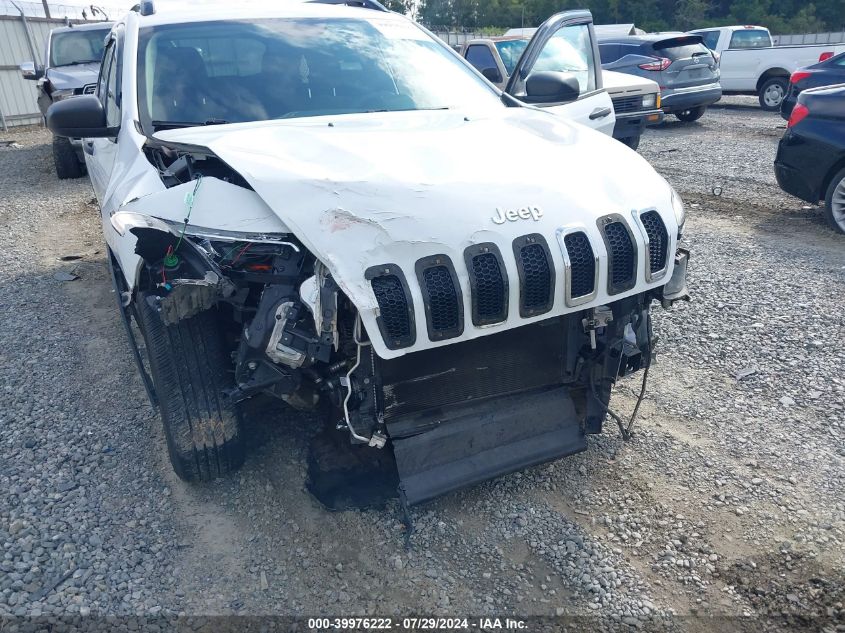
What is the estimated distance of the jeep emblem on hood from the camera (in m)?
2.55

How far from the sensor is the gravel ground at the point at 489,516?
8.16ft

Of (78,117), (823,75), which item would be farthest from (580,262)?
(823,75)

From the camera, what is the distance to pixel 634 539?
2.79 meters

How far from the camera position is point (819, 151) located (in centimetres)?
663

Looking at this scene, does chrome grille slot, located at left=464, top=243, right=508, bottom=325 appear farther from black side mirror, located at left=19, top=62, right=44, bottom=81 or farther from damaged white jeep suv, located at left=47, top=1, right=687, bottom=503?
black side mirror, located at left=19, top=62, right=44, bottom=81

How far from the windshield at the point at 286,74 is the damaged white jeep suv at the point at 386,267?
0.02 metres

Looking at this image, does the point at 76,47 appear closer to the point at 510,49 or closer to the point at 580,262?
the point at 510,49

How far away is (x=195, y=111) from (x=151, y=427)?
1.61m

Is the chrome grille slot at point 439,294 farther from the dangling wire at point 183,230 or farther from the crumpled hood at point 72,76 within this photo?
the crumpled hood at point 72,76

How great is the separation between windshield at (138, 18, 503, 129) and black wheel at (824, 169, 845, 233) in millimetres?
4266

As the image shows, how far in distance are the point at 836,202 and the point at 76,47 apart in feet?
36.7

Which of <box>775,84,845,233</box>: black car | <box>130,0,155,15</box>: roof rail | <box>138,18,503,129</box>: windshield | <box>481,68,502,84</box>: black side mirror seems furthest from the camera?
<box>481,68,502,84</box>: black side mirror

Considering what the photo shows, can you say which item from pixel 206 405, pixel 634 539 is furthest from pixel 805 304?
pixel 206 405

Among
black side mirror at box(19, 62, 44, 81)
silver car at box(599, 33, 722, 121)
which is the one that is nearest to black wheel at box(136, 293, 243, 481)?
black side mirror at box(19, 62, 44, 81)
